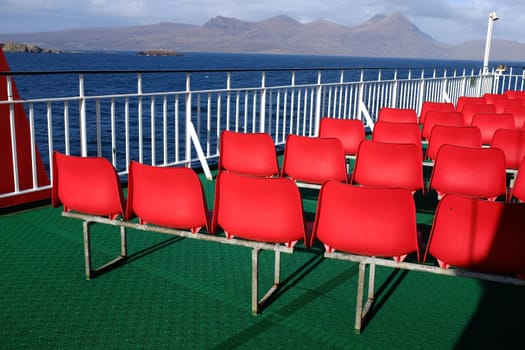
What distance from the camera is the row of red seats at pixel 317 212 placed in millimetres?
2324

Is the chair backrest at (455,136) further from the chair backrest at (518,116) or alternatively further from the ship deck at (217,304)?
the chair backrest at (518,116)

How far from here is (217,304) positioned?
9.43 ft

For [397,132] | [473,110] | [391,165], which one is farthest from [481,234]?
[473,110]

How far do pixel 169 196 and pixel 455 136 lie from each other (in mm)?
2807

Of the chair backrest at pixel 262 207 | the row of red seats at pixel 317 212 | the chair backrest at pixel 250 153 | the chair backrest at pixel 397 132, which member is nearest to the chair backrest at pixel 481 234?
the row of red seats at pixel 317 212

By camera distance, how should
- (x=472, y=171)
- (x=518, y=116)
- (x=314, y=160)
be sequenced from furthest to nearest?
1. (x=518, y=116)
2. (x=314, y=160)
3. (x=472, y=171)

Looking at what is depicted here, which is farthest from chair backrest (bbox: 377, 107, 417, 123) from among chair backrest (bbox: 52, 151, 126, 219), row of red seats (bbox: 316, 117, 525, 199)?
chair backrest (bbox: 52, 151, 126, 219)

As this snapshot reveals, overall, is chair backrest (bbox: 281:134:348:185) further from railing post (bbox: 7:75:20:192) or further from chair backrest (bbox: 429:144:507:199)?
railing post (bbox: 7:75:20:192)

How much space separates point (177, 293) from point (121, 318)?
378mm

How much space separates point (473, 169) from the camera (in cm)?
355

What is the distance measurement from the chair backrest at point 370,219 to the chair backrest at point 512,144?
2340 millimetres

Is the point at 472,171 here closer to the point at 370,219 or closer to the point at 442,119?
the point at 370,219

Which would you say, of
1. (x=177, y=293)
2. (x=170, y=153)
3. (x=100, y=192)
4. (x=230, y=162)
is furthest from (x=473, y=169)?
(x=170, y=153)

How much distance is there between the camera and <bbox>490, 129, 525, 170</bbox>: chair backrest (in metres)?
4.38
